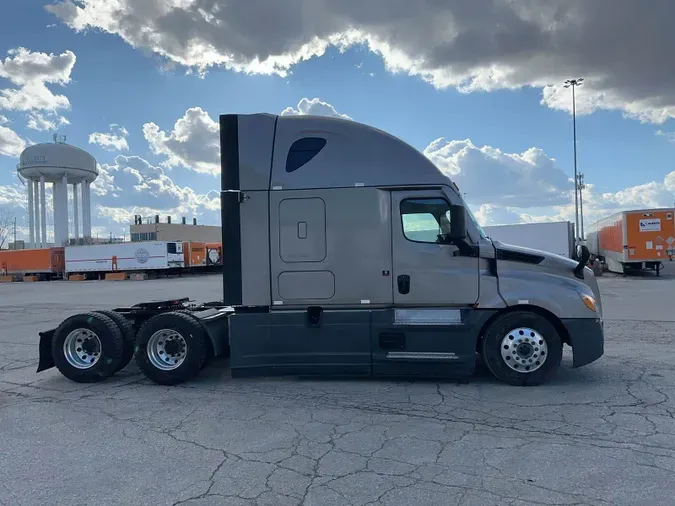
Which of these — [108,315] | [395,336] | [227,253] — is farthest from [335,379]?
[108,315]

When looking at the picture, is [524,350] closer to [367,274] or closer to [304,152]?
[367,274]

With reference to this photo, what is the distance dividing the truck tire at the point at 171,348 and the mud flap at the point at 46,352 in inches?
54.6

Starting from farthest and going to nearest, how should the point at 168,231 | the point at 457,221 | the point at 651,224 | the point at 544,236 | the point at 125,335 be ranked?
the point at 168,231
the point at 544,236
the point at 651,224
the point at 125,335
the point at 457,221

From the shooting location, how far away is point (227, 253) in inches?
254

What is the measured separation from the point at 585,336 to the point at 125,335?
19.6 feet

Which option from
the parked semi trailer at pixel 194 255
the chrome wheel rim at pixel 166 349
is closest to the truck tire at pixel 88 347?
the chrome wheel rim at pixel 166 349

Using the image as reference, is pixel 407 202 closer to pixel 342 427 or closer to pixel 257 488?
pixel 342 427

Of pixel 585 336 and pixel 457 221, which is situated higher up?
pixel 457 221

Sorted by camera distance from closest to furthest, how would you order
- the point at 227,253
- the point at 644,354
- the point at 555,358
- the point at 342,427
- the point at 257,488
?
the point at 257,488 < the point at 342,427 < the point at 555,358 < the point at 227,253 < the point at 644,354

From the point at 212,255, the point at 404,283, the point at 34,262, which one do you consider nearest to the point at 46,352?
the point at 404,283

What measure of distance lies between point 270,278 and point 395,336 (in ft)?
5.69

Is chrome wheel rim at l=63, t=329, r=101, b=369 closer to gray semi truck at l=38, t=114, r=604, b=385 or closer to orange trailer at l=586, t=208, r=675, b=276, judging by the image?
gray semi truck at l=38, t=114, r=604, b=385

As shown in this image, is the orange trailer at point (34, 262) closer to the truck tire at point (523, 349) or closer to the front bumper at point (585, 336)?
the truck tire at point (523, 349)

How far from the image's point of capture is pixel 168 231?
83812 millimetres
